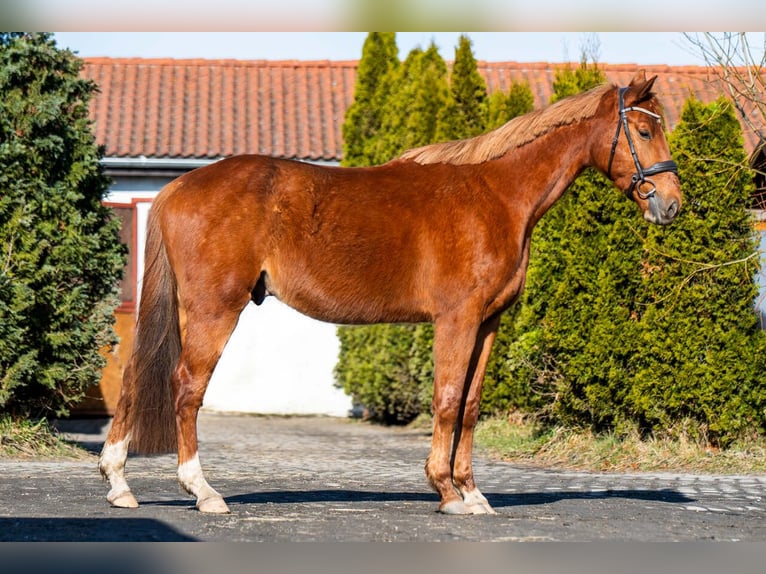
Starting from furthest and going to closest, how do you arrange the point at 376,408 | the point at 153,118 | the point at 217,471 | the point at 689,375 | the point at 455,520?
1. the point at 153,118
2. the point at 376,408
3. the point at 689,375
4. the point at 217,471
5. the point at 455,520

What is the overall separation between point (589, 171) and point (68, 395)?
558 centimetres

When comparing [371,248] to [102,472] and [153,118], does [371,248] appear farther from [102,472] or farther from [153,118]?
[153,118]

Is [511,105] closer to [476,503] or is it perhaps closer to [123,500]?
[476,503]

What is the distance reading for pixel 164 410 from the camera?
21.5ft

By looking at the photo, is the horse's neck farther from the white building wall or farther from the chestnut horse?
the white building wall

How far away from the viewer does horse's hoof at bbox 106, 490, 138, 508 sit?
21.0 feet

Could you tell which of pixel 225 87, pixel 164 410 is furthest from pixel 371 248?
pixel 225 87

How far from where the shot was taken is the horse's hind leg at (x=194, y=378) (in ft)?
20.7

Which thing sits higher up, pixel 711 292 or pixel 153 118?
pixel 153 118

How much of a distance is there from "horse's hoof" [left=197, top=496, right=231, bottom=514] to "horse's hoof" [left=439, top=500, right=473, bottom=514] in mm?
1306

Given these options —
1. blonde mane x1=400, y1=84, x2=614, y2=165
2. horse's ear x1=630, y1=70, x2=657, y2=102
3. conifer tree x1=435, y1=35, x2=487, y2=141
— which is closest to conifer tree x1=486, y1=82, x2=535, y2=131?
conifer tree x1=435, y1=35, x2=487, y2=141

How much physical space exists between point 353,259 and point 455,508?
64.8 inches

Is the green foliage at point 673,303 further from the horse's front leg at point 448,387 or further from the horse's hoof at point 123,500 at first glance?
the horse's hoof at point 123,500

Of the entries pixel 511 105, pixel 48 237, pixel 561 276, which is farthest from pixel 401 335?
pixel 48 237
